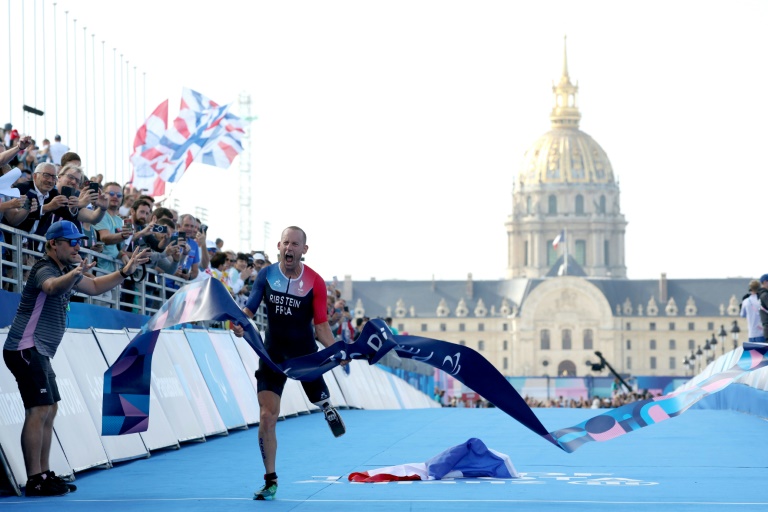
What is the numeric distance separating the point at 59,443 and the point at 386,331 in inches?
111

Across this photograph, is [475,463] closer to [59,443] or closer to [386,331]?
[386,331]

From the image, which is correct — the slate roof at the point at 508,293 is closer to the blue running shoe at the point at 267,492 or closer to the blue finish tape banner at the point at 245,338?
the blue finish tape banner at the point at 245,338

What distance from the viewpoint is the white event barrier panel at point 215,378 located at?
17000 millimetres

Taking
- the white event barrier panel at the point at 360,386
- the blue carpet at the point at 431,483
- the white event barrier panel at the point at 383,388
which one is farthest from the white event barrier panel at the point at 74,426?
the white event barrier panel at the point at 383,388

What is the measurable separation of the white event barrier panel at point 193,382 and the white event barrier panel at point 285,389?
1931mm

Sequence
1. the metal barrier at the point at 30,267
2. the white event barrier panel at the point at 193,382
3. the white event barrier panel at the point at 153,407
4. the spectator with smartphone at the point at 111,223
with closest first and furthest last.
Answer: the metal barrier at the point at 30,267, the white event barrier panel at the point at 153,407, the spectator with smartphone at the point at 111,223, the white event barrier panel at the point at 193,382

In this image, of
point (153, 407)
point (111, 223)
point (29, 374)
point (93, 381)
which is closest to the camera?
point (29, 374)

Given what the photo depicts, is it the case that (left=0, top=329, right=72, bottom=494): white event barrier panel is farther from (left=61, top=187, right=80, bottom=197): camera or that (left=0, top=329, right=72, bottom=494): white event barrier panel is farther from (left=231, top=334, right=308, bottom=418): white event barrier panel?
(left=231, top=334, right=308, bottom=418): white event barrier panel

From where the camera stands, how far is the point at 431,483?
438 inches

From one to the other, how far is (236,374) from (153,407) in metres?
4.72

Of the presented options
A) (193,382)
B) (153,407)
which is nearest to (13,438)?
(153,407)

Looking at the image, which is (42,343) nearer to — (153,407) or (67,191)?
(67,191)

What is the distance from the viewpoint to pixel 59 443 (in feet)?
37.2

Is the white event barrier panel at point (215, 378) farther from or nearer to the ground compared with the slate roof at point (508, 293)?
nearer to the ground
